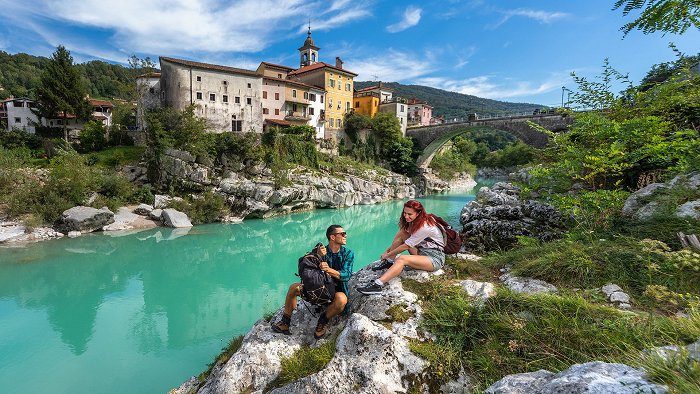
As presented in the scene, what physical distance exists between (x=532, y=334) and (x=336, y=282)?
2149mm

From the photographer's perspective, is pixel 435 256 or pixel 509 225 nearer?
pixel 435 256

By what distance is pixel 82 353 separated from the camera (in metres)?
7.23

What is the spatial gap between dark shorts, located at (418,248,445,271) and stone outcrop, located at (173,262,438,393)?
0.28 meters

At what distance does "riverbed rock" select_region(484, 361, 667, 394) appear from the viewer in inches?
57.4

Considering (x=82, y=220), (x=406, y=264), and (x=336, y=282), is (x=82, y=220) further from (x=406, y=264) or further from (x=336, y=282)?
(x=406, y=264)

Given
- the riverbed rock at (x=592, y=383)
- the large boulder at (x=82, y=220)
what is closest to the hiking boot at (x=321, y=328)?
the riverbed rock at (x=592, y=383)

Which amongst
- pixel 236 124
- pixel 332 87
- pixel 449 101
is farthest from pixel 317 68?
pixel 449 101

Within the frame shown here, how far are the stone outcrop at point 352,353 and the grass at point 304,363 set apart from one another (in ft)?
0.30

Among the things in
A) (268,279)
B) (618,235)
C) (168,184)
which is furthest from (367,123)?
(618,235)

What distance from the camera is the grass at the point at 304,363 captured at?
313cm

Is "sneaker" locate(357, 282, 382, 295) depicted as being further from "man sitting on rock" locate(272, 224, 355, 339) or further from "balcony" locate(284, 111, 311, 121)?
"balcony" locate(284, 111, 311, 121)

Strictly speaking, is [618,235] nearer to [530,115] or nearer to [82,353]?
[82,353]

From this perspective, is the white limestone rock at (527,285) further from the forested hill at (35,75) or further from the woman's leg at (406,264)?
the forested hill at (35,75)

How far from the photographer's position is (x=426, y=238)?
13.9ft
